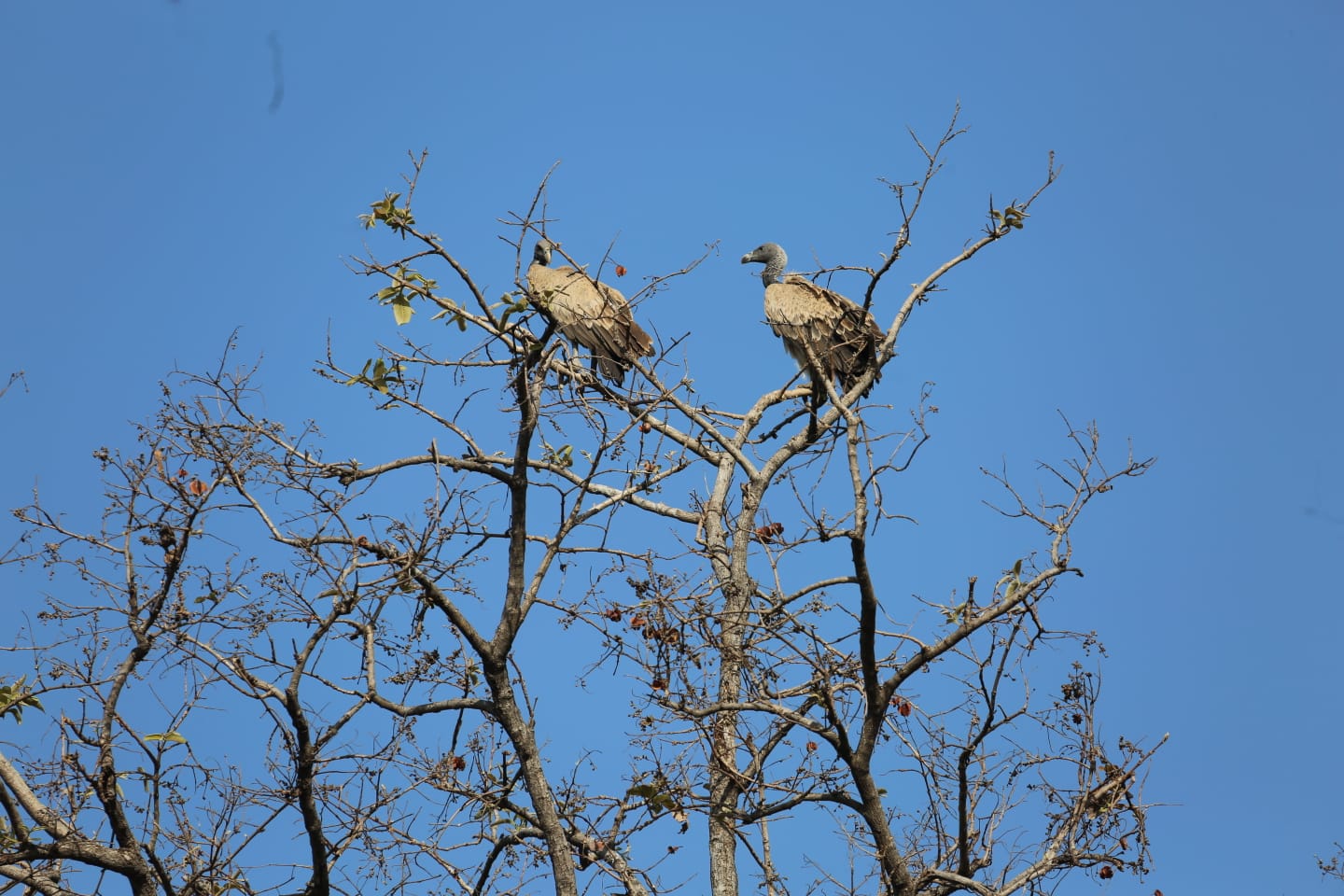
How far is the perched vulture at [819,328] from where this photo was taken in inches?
442

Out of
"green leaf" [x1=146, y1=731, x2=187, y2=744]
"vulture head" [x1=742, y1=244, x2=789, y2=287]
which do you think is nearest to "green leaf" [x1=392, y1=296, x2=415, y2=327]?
"green leaf" [x1=146, y1=731, x2=187, y2=744]

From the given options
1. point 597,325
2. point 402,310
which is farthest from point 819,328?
point 402,310

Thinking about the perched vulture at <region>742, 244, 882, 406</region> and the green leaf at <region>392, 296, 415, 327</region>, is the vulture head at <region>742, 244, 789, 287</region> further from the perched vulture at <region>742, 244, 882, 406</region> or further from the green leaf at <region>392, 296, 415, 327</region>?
the green leaf at <region>392, 296, 415, 327</region>

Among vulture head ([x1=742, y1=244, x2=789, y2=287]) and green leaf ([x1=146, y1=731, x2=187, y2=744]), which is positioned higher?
vulture head ([x1=742, y1=244, x2=789, y2=287])

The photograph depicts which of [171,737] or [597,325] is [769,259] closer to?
[597,325]

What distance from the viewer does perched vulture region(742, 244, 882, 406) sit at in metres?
11.2

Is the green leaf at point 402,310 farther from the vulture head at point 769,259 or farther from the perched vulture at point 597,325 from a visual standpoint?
the vulture head at point 769,259

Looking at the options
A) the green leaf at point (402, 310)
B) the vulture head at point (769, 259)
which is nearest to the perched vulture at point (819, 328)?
the vulture head at point (769, 259)

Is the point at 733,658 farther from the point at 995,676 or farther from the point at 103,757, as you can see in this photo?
the point at 103,757

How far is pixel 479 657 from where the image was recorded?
8.97 meters

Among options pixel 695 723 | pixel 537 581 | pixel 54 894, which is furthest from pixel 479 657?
pixel 54 894

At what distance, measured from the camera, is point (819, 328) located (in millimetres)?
12664

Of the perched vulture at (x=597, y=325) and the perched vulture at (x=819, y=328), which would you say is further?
the perched vulture at (x=597, y=325)

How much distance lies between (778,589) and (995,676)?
1.44 metres
